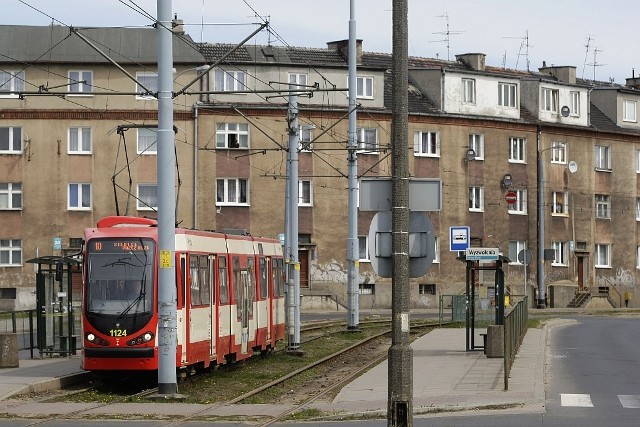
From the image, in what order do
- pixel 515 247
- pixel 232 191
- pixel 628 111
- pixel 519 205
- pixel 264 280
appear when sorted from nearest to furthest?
pixel 264 280 → pixel 232 191 → pixel 515 247 → pixel 519 205 → pixel 628 111

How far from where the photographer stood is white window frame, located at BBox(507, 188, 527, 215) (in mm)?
69938

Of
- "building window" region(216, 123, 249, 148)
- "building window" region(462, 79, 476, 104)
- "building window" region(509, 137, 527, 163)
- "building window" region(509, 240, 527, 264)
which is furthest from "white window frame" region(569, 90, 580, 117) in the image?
"building window" region(216, 123, 249, 148)

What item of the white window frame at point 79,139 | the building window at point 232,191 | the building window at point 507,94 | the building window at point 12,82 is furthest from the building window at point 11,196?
the building window at point 507,94

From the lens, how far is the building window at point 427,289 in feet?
219

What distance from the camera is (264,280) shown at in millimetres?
32625

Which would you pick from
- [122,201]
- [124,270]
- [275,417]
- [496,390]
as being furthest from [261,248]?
[122,201]

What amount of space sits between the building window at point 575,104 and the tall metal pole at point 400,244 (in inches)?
2346

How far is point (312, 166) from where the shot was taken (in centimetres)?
6356

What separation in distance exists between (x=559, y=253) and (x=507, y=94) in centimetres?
885

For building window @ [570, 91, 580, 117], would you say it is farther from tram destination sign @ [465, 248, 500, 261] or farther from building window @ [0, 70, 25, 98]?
tram destination sign @ [465, 248, 500, 261]

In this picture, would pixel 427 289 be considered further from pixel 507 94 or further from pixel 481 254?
pixel 481 254

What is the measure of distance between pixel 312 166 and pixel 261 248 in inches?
1231

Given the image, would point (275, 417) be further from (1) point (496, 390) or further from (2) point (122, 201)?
(2) point (122, 201)

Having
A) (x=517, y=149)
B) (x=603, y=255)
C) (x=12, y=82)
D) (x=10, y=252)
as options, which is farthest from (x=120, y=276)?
(x=603, y=255)
